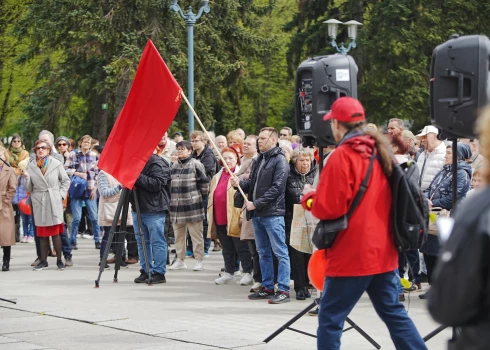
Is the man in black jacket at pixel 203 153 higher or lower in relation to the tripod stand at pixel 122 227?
higher

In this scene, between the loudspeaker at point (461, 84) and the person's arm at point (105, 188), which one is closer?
the loudspeaker at point (461, 84)

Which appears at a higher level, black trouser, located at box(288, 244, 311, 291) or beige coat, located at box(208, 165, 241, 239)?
beige coat, located at box(208, 165, 241, 239)

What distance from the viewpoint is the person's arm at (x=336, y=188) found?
20.2 ft

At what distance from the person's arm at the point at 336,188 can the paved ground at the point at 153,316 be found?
2331 mm

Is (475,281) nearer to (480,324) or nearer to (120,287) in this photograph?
(480,324)

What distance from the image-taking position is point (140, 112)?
1195 cm

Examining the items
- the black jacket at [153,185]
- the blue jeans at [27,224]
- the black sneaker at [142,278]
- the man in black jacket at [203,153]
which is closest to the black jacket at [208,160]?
the man in black jacket at [203,153]

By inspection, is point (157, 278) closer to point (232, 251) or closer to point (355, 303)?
point (232, 251)

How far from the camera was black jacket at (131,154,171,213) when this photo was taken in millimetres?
12602

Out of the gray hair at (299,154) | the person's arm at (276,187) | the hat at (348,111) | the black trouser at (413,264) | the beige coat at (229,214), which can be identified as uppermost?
the hat at (348,111)

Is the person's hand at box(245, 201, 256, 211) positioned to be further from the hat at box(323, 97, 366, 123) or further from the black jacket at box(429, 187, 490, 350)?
the black jacket at box(429, 187, 490, 350)

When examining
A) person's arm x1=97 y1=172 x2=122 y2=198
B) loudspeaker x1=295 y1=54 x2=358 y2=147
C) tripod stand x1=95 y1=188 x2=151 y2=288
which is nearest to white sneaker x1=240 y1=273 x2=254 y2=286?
tripod stand x1=95 y1=188 x2=151 y2=288

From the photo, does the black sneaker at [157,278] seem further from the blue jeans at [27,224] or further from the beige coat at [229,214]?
the blue jeans at [27,224]

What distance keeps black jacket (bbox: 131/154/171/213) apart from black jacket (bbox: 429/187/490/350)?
31.2ft
